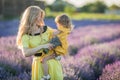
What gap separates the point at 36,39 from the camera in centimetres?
534

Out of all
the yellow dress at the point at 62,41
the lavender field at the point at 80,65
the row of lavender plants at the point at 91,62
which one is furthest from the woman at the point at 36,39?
the row of lavender plants at the point at 91,62

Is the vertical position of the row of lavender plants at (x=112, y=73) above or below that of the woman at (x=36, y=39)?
below

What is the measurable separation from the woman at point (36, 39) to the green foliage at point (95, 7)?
3869 cm

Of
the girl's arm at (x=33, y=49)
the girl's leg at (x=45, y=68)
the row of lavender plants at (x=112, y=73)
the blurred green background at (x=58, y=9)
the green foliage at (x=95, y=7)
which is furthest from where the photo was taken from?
the green foliage at (x=95, y=7)

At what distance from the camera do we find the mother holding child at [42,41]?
529 centimetres

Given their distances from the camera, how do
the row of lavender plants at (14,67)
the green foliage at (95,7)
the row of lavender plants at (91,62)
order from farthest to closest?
the green foliage at (95,7), the row of lavender plants at (91,62), the row of lavender plants at (14,67)

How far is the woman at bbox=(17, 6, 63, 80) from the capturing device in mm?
5270

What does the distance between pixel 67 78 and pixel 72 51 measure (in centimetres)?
428

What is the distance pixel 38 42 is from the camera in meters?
5.35

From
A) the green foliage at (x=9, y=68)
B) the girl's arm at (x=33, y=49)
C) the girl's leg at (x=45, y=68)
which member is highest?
the girl's arm at (x=33, y=49)

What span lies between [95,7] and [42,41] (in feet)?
134

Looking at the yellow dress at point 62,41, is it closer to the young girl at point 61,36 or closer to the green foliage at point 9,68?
the young girl at point 61,36

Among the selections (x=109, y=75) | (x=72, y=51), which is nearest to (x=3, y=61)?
(x=109, y=75)

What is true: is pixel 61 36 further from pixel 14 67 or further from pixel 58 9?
pixel 58 9
